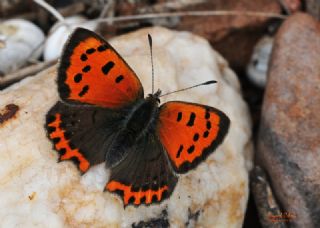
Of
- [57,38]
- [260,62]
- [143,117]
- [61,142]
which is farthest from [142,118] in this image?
[260,62]

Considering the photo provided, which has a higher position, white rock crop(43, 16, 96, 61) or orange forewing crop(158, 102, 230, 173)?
orange forewing crop(158, 102, 230, 173)

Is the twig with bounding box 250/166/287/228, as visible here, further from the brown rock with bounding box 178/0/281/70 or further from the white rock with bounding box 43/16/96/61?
the white rock with bounding box 43/16/96/61

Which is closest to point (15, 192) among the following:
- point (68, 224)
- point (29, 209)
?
point (29, 209)

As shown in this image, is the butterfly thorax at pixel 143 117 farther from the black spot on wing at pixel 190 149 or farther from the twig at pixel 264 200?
the twig at pixel 264 200

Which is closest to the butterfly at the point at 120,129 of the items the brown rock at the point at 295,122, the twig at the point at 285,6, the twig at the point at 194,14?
the brown rock at the point at 295,122

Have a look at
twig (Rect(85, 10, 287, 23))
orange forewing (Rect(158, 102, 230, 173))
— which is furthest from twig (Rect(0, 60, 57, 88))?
orange forewing (Rect(158, 102, 230, 173))

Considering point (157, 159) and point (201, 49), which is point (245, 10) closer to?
point (201, 49)
